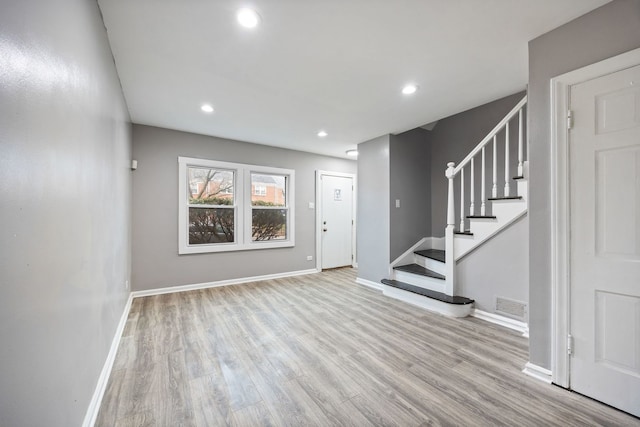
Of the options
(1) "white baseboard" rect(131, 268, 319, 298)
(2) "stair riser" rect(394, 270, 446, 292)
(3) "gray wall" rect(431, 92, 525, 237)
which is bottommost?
(1) "white baseboard" rect(131, 268, 319, 298)

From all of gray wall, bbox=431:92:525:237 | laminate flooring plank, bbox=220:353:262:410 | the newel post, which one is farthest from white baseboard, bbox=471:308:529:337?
laminate flooring plank, bbox=220:353:262:410

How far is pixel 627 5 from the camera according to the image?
151cm

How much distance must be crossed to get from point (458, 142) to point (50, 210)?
484cm

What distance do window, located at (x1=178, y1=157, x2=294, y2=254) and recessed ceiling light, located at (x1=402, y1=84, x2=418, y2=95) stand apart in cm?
274

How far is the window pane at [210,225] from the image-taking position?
13.6 ft

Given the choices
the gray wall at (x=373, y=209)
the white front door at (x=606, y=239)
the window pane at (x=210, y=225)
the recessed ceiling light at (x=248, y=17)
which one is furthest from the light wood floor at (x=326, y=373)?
the recessed ceiling light at (x=248, y=17)

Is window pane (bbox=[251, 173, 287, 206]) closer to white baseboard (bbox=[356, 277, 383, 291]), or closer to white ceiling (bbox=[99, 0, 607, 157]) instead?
white ceiling (bbox=[99, 0, 607, 157])

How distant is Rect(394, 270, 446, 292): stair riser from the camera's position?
3.37 metres

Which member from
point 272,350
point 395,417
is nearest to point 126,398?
point 272,350

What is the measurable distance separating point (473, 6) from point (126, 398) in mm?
3353

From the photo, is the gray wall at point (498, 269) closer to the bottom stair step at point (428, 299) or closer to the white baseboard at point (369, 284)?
the bottom stair step at point (428, 299)

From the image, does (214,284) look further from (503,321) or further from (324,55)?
(503,321)

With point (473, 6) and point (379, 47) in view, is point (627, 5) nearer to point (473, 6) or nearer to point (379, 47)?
point (473, 6)

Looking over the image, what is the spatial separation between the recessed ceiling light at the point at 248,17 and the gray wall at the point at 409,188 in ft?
9.25
